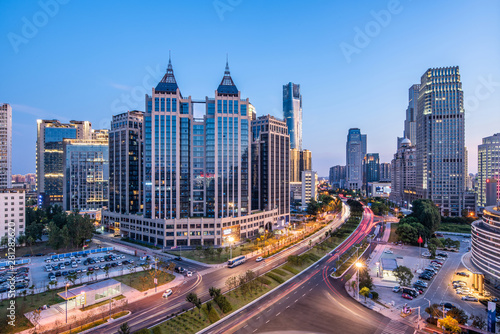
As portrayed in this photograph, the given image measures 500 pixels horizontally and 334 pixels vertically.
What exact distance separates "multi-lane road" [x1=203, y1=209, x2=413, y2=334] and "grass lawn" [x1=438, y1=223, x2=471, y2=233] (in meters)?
101

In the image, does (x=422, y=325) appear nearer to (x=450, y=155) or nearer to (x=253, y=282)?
(x=253, y=282)

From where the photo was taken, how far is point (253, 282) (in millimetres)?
67062

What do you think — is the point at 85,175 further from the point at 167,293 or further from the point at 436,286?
the point at 436,286

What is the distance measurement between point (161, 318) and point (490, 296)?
70.3m

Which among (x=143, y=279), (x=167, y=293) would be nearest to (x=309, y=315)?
(x=167, y=293)

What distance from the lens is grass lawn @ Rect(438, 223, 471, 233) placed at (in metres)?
139

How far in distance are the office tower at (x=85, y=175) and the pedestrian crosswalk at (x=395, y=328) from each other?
18824 cm

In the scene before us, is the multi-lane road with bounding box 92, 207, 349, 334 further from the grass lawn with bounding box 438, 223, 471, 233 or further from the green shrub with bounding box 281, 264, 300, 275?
the grass lawn with bounding box 438, 223, 471, 233

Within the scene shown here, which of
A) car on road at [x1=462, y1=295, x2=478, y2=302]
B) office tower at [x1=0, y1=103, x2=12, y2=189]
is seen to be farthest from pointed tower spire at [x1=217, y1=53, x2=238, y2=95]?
office tower at [x1=0, y1=103, x2=12, y2=189]

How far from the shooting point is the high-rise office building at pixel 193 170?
364ft

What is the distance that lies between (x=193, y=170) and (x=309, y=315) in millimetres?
77552

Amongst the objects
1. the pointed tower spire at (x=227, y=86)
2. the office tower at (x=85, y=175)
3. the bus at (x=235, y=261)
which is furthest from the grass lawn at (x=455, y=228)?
the office tower at (x=85, y=175)

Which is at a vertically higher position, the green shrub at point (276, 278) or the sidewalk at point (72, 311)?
the sidewalk at point (72, 311)

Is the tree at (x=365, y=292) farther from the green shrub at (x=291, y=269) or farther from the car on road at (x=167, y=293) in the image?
the car on road at (x=167, y=293)
